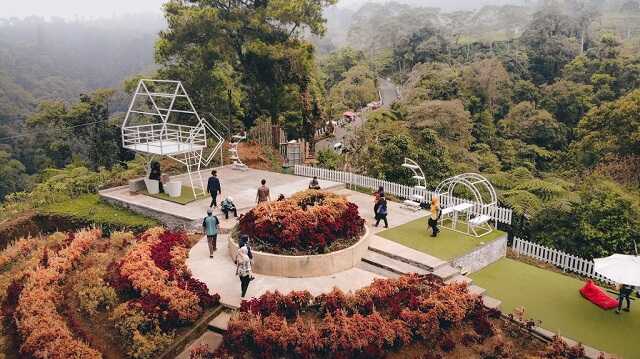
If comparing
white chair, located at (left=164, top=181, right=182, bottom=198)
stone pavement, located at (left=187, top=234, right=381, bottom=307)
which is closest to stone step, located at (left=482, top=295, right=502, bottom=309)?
stone pavement, located at (left=187, top=234, right=381, bottom=307)

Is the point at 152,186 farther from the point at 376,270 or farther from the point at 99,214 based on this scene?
the point at 376,270

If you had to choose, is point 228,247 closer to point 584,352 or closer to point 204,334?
point 204,334

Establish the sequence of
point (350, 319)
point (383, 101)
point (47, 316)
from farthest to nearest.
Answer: point (383, 101) → point (47, 316) → point (350, 319)

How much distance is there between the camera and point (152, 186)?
1812 cm

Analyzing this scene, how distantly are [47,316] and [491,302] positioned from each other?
9.22 meters

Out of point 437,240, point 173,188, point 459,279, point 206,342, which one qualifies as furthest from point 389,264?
point 173,188

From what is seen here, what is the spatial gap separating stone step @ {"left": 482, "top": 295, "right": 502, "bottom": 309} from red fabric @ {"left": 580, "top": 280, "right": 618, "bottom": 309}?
246 centimetres

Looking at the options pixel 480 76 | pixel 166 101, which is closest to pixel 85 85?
pixel 166 101

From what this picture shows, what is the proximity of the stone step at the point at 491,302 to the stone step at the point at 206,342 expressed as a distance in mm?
5682

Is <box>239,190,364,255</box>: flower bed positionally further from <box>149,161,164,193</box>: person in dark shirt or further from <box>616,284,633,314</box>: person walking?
<box>616,284,633,314</box>: person walking

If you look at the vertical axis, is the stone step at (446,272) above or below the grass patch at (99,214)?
above

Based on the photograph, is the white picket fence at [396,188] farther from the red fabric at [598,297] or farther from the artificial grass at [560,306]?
the red fabric at [598,297]

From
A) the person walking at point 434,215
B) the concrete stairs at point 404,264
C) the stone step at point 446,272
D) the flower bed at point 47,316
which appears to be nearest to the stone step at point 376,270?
the concrete stairs at point 404,264

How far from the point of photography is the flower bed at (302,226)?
12.4m
